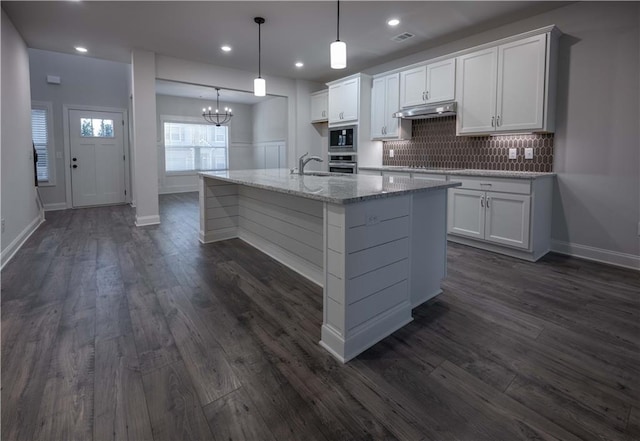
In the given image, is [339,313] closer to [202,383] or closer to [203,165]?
[202,383]

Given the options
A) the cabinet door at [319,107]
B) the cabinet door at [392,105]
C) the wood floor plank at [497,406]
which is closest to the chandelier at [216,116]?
the cabinet door at [319,107]

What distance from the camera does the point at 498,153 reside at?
4355 millimetres

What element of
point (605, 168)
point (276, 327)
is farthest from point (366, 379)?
point (605, 168)

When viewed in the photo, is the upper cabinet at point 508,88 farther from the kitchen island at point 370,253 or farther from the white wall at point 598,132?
the kitchen island at point 370,253

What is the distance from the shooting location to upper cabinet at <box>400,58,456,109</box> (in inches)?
175

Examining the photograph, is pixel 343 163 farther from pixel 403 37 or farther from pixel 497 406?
pixel 497 406

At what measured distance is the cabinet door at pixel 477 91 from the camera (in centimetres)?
401

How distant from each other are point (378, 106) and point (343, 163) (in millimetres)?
1108

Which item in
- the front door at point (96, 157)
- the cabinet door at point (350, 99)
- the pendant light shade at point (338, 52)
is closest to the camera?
the pendant light shade at point (338, 52)

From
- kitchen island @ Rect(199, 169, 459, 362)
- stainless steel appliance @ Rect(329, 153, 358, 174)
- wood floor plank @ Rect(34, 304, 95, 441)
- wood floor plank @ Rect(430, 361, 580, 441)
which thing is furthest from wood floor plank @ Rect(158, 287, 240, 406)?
stainless steel appliance @ Rect(329, 153, 358, 174)

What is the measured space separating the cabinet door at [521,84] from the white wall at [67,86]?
23.0ft

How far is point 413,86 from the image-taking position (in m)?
4.91

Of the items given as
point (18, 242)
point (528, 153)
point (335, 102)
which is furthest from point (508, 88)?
point (18, 242)

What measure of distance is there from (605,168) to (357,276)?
3216 mm
